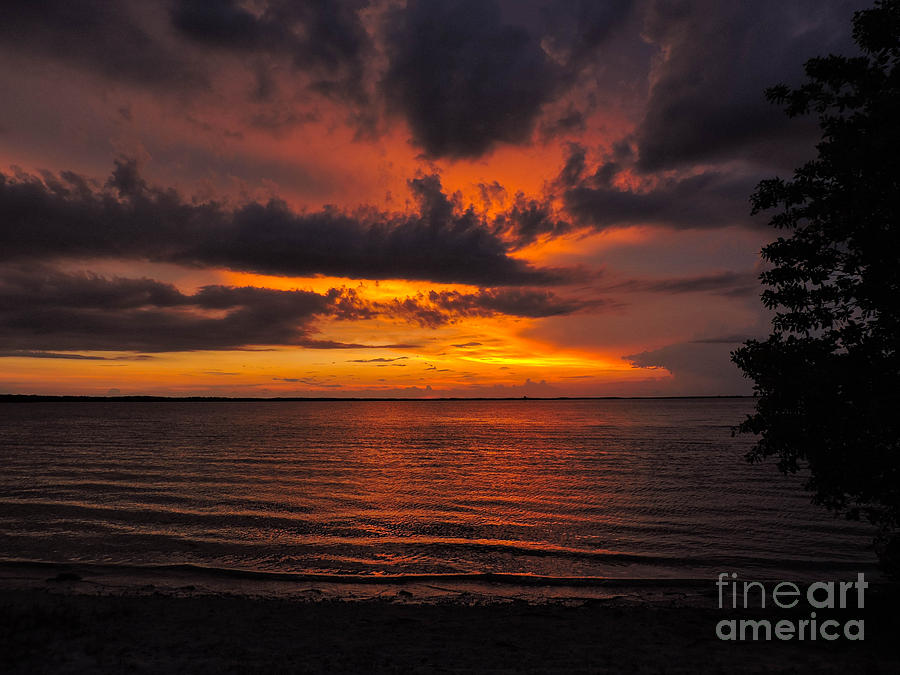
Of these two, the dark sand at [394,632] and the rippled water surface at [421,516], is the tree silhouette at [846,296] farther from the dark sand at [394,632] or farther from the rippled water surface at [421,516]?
the rippled water surface at [421,516]

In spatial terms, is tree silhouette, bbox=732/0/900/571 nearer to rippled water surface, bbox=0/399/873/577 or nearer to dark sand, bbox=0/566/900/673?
dark sand, bbox=0/566/900/673

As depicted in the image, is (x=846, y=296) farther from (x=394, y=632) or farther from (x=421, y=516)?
(x=421, y=516)

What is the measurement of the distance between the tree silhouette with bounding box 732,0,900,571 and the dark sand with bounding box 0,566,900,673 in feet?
15.0

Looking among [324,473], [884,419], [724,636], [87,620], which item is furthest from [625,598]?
[324,473]

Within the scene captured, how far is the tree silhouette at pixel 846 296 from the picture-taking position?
38.5 ft

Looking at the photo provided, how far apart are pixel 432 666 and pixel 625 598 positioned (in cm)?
913

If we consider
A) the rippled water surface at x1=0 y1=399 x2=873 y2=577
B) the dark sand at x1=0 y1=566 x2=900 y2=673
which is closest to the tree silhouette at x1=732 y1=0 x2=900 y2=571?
the dark sand at x1=0 y1=566 x2=900 y2=673

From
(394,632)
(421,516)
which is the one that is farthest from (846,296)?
(421,516)

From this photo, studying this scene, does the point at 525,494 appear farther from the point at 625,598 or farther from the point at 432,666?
the point at 432,666

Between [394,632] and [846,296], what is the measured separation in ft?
47.1

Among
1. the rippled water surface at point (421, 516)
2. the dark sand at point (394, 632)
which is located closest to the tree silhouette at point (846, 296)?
the dark sand at point (394, 632)

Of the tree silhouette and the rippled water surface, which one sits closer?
the tree silhouette

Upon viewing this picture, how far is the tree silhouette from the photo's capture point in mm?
11742

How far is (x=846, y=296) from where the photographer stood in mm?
12641
